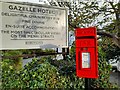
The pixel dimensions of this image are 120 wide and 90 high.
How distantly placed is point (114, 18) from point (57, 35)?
1.48m

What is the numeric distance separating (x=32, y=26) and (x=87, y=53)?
0.72 m

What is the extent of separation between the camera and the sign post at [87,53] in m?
2.90

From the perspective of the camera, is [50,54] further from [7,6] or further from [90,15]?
[90,15]

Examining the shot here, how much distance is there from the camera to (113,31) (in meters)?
4.36

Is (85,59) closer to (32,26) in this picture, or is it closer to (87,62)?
(87,62)

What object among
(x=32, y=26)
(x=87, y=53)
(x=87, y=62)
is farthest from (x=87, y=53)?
(x=32, y=26)

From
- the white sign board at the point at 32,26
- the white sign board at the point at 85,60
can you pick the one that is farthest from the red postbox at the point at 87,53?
the white sign board at the point at 32,26

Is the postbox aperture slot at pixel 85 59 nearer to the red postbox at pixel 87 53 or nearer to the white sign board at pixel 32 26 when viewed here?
the red postbox at pixel 87 53

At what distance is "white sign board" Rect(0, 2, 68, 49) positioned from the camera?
9.37 feet

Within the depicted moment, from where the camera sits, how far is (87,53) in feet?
9.64

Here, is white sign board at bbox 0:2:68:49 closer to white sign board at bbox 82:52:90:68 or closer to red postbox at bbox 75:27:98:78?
red postbox at bbox 75:27:98:78

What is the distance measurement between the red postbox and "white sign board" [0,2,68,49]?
34cm

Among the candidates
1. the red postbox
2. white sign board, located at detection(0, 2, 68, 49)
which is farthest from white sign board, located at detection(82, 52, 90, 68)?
white sign board, located at detection(0, 2, 68, 49)

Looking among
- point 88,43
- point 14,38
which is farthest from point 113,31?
point 14,38
